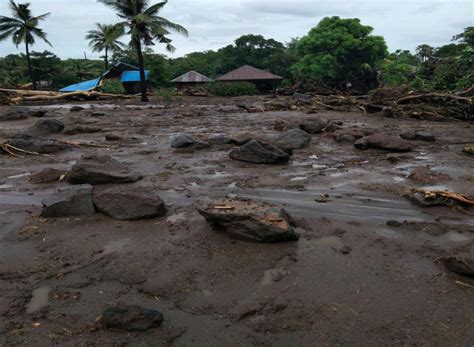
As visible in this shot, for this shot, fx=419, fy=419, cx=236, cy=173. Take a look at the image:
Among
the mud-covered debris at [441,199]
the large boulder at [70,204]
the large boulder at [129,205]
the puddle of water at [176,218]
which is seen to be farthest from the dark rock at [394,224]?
the large boulder at [70,204]

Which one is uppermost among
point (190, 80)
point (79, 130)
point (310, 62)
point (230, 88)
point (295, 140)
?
point (310, 62)

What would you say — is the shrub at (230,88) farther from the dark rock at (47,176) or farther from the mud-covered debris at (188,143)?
the dark rock at (47,176)

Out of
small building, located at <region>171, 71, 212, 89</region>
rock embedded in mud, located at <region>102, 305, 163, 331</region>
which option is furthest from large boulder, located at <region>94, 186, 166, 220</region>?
small building, located at <region>171, 71, 212, 89</region>

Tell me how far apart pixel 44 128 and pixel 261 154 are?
6916mm

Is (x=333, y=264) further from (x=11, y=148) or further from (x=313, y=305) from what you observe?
(x=11, y=148)

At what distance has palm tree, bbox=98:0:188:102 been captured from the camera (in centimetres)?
2489

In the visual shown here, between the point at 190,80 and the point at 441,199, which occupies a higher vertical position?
the point at 190,80

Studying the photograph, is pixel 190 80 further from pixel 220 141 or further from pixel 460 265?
pixel 460 265

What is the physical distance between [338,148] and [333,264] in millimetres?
5594

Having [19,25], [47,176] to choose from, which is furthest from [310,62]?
[47,176]

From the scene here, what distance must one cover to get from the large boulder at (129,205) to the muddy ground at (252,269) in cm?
11

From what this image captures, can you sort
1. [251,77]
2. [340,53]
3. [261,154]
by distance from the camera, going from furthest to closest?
[251,77] < [340,53] < [261,154]

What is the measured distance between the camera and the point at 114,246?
4.29 meters

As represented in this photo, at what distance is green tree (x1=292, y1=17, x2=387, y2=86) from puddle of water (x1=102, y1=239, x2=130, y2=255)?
33317mm
